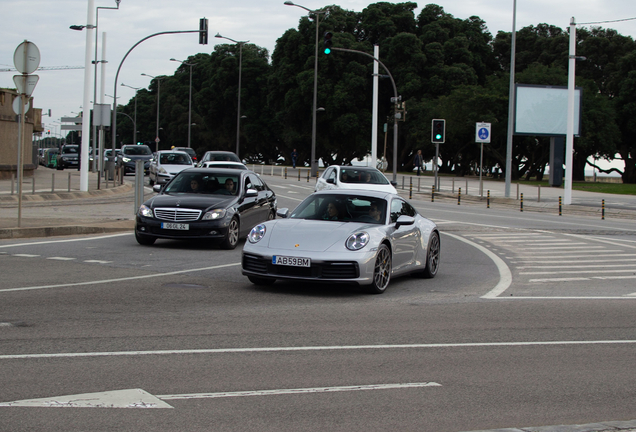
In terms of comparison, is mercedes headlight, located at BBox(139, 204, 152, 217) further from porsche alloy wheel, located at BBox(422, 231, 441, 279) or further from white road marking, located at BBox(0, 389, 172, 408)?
white road marking, located at BBox(0, 389, 172, 408)

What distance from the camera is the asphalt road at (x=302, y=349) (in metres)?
5.03

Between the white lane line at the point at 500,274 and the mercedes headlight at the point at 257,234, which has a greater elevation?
the mercedes headlight at the point at 257,234

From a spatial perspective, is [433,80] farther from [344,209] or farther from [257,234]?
[257,234]

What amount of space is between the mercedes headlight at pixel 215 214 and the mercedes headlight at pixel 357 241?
5092 mm

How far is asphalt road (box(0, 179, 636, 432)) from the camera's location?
16.5 feet

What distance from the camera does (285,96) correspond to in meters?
76.1

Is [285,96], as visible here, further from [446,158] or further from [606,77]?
[606,77]

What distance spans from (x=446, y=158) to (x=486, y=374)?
2800 inches

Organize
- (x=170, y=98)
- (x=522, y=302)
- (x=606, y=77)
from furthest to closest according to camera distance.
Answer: (x=170, y=98) → (x=606, y=77) → (x=522, y=302)

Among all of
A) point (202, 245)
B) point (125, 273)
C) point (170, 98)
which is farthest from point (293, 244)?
point (170, 98)

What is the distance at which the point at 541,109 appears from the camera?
44.9 m

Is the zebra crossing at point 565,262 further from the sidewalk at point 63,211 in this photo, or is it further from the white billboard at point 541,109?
the white billboard at point 541,109

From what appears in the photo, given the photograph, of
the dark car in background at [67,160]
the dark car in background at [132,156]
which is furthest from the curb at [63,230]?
the dark car in background at [67,160]

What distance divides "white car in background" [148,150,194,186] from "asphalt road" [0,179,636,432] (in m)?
21.3
